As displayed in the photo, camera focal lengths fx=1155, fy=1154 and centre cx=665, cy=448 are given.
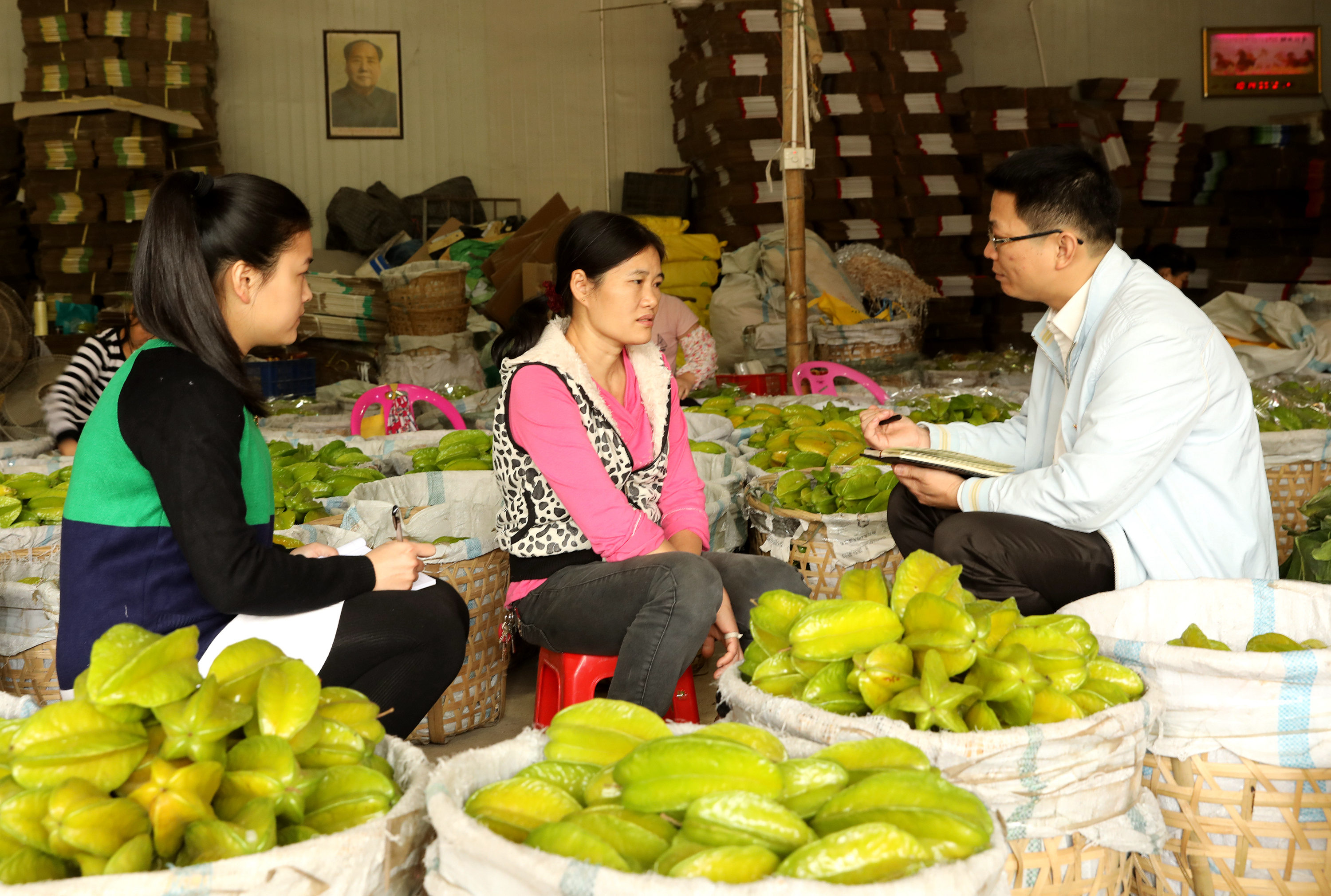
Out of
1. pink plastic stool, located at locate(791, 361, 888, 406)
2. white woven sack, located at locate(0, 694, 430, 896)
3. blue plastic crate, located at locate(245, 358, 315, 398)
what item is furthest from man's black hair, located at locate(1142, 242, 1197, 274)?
→ white woven sack, located at locate(0, 694, 430, 896)

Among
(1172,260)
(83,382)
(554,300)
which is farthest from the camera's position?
(1172,260)

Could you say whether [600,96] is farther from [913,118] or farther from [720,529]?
[720,529]

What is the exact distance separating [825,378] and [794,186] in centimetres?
84

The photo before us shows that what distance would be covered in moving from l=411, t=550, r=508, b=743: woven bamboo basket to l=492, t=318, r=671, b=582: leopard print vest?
13cm

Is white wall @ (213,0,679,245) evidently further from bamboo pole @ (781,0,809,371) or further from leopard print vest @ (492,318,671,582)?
leopard print vest @ (492,318,671,582)

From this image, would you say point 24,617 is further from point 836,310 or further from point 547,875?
point 836,310

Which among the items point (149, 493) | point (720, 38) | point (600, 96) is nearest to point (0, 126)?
point (600, 96)

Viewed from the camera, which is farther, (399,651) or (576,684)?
(576,684)

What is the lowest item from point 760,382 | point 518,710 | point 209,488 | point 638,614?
point 518,710

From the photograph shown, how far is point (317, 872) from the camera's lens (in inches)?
37.5

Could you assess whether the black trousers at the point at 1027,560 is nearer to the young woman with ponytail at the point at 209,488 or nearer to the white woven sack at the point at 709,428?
the young woman with ponytail at the point at 209,488

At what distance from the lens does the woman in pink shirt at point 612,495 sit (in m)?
2.01

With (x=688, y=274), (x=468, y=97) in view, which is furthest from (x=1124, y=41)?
(x=468, y=97)

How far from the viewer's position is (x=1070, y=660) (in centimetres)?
135
